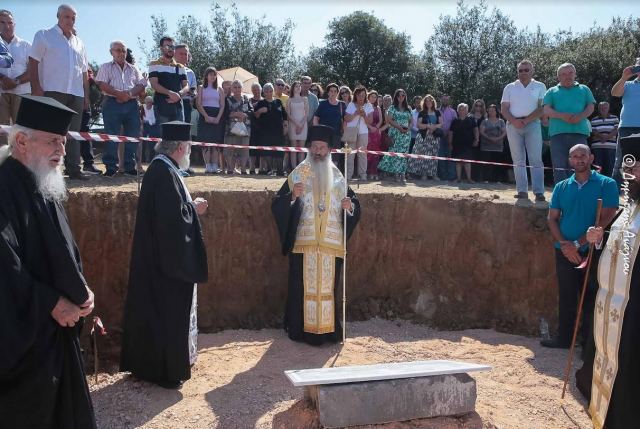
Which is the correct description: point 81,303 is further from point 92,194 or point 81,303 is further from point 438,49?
point 438,49

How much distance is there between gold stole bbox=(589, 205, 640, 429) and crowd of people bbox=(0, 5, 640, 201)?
346 centimetres

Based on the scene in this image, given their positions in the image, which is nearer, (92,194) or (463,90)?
(92,194)

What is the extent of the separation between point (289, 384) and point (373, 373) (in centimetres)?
157

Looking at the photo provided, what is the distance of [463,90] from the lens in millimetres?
26406

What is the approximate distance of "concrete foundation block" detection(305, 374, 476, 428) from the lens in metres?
4.24

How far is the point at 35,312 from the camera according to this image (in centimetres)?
334

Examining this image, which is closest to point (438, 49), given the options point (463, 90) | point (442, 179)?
point (463, 90)

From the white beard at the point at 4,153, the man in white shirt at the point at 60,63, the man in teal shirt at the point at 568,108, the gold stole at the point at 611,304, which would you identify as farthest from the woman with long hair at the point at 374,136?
the white beard at the point at 4,153

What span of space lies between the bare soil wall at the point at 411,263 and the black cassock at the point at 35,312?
14.0ft

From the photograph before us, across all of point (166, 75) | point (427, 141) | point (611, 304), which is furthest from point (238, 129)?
point (611, 304)

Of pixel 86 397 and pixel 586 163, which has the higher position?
pixel 586 163

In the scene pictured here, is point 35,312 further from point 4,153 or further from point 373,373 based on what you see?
point 373,373

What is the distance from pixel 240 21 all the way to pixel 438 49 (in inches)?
389

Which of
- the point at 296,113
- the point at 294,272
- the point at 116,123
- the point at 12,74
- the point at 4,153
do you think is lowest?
the point at 294,272
